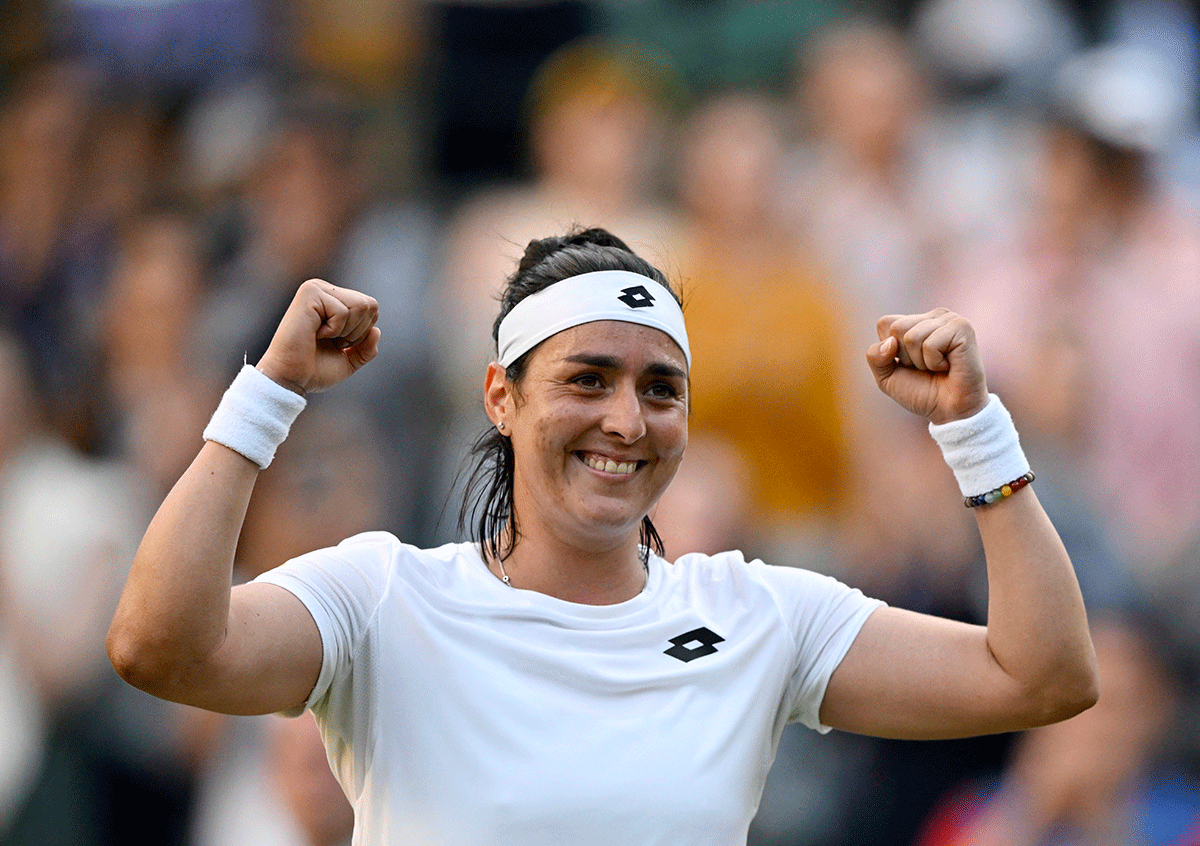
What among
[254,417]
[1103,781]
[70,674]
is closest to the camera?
[254,417]

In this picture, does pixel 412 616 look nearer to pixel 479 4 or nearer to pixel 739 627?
pixel 739 627

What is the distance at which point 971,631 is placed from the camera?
2.62m

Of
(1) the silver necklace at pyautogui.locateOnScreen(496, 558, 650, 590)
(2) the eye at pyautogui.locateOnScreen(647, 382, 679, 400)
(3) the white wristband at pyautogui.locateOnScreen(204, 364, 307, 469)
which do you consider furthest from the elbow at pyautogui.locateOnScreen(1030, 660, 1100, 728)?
(3) the white wristband at pyautogui.locateOnScreen(204, 364, 307, 469)

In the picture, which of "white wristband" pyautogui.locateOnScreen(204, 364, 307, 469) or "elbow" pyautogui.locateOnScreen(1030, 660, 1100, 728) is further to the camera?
"elbow" pyautogui.locateOnScreen(1030, 660, 1100, 728)

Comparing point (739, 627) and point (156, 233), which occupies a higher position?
point (156, 233)

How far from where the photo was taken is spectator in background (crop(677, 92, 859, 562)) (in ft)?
18.4

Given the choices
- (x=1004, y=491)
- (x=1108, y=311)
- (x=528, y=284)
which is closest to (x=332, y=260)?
(x=1108, y=311)

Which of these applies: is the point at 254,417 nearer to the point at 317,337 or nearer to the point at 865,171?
the point at 317,337

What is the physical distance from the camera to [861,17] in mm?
6906

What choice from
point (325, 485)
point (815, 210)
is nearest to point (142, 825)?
point (325, 485)

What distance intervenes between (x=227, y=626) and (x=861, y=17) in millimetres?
5499

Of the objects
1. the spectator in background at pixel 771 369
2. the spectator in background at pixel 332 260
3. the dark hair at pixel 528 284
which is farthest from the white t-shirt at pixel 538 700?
the spectator in background at pixel 332 260

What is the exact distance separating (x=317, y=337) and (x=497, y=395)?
0.47 meters

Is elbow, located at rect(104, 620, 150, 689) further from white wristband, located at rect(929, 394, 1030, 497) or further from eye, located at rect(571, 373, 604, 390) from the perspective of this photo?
white wristband, located at rect(929, 394, 1030, 497)
